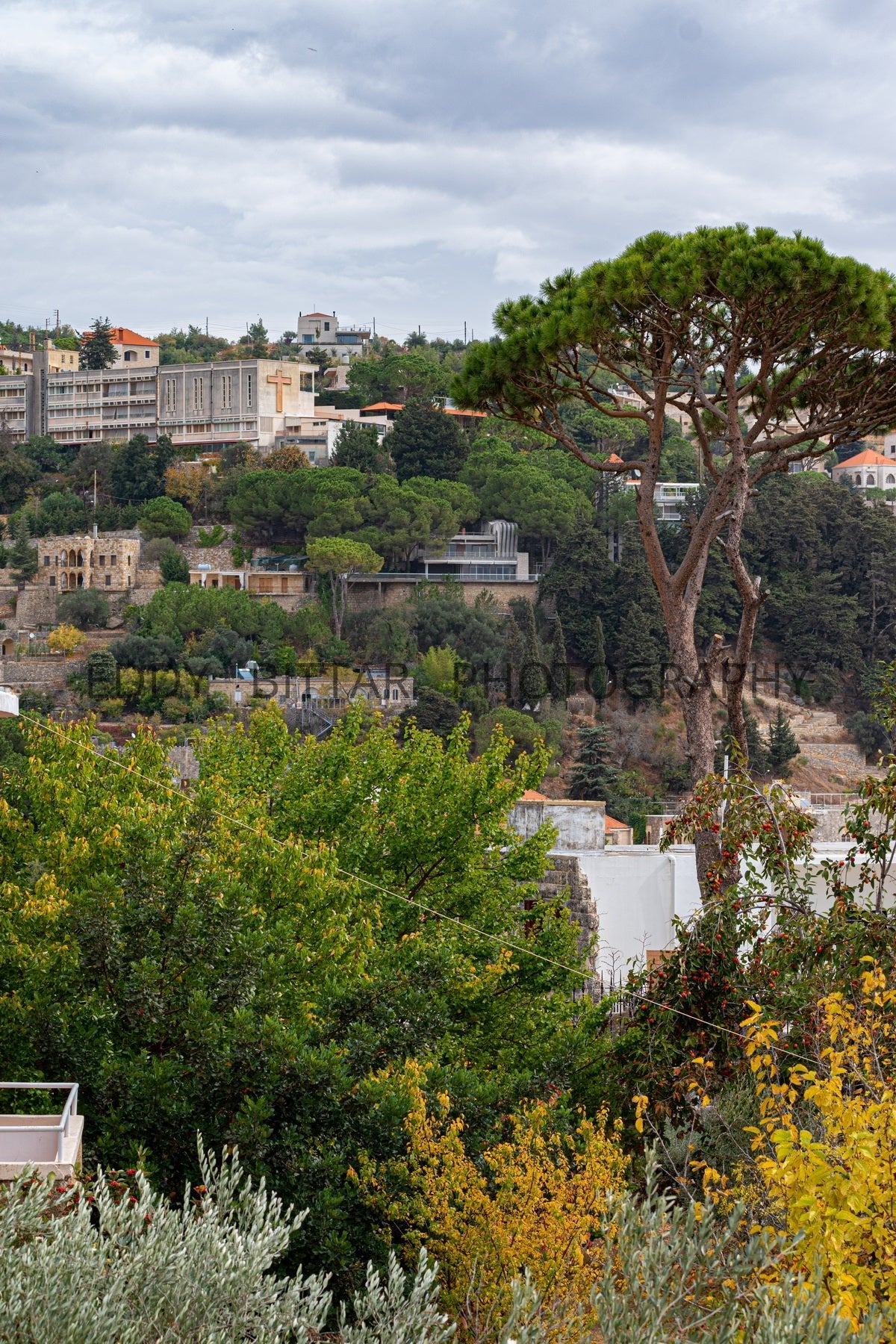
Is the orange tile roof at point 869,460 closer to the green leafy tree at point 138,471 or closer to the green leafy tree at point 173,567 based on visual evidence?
the green leafy tree at point 138,471

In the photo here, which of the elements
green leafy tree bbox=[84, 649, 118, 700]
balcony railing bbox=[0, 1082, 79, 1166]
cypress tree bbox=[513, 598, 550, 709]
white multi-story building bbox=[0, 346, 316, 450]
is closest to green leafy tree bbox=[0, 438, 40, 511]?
white multi-story building bbox=[0, 346, 316, 450]

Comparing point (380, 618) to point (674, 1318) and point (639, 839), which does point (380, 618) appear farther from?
point (674, 1318)

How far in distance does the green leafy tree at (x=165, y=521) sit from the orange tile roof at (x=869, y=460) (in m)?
33.1

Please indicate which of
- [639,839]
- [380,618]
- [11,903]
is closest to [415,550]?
[380,618]

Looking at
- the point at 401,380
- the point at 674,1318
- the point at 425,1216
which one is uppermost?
the point at 401,380

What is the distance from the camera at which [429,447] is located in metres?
65.3

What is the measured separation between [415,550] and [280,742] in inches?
1908

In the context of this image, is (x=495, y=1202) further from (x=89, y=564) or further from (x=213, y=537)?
(x=213, y=537)

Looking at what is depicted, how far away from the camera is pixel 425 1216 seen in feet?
19.2

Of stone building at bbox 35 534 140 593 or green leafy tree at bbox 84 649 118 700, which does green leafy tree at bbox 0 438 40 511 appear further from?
green leafy tree at bbox 84 649 118 700

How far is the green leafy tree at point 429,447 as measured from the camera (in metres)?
65.1

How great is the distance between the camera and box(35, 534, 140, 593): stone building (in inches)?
2411

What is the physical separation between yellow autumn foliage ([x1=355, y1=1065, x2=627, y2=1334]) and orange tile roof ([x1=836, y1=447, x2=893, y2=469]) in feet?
243

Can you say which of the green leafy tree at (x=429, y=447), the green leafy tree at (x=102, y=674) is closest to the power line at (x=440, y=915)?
the green leafy tree at (x=102, y=674)
